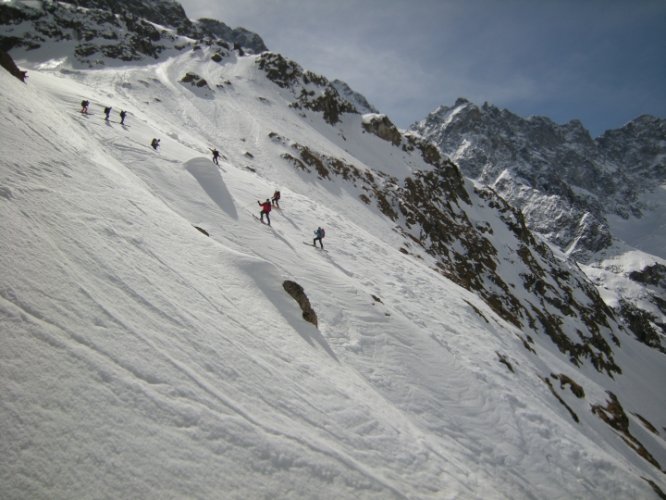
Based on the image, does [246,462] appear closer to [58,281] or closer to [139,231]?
[58,281]

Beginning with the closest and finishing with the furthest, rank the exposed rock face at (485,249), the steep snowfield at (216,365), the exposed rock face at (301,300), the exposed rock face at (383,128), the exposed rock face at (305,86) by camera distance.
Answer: the steep snowfield at (216,365)
the exposed rock face at (301,300)
the exposed rock face at (485,249)
the exposed rock face at (305,86)
the exposed rock face at (383,128)

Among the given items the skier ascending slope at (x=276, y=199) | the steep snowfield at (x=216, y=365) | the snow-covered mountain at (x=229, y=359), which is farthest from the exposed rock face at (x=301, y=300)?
the skier ascending slope at (x=276, y=199)

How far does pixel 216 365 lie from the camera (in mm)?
5785

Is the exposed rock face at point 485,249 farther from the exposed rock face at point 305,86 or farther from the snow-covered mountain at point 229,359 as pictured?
the snow-covered mountain at point 229,359

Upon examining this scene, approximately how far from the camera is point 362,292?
506 inches

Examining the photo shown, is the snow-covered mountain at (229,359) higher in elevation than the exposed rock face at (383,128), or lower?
lower

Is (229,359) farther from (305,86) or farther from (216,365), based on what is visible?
(305,86)

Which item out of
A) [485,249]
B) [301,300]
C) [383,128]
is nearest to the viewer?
[301,300]

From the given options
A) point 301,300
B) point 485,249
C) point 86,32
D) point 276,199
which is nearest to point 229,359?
point 301,300

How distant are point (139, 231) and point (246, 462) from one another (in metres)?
6.59

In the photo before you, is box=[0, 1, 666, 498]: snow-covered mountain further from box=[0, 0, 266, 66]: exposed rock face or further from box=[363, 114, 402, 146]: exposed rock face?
box=[0, 0, 266, 66]: exposed rock face

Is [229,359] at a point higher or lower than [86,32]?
lower

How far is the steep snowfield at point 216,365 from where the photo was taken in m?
3.97

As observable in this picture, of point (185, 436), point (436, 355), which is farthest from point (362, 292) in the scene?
point (185, 436)
